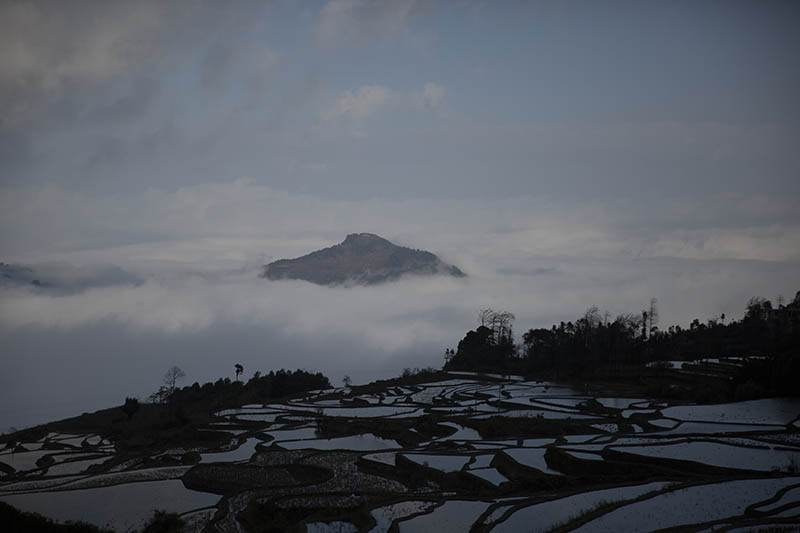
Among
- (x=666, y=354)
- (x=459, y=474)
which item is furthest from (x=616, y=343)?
(x=459, y=474)

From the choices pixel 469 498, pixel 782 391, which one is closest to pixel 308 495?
pixel 469 498

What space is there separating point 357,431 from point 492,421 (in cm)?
1054

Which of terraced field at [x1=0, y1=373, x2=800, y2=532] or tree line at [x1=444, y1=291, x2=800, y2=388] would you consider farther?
tree line at [x1=444, y1=291, x2=800, y2=388]

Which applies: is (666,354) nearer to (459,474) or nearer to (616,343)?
(616,343)

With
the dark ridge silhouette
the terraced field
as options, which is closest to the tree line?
the dark ridge silhouette

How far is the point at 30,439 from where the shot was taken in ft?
173

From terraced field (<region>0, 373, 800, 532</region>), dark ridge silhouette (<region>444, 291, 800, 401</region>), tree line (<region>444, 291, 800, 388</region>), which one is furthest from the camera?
tree line (<region>444, 291, 800, 388</region>)

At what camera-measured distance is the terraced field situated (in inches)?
803

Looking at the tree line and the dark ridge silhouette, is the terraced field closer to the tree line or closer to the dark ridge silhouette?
the dark ridge silhouette

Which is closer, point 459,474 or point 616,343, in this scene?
point 459,474

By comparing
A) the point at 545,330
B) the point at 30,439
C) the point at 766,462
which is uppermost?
the point at 545,330

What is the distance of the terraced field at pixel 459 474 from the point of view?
20.4 meters

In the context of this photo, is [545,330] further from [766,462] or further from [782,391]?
[766,462]

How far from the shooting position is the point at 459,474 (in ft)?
87.9
